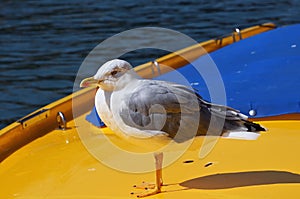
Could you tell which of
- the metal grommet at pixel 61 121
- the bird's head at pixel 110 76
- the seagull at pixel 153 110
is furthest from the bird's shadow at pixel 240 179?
the metal grommet at pixel 61 121

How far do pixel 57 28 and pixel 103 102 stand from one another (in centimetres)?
871

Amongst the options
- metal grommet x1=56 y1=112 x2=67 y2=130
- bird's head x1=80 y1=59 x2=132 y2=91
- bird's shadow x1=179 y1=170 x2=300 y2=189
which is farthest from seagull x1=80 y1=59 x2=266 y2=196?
metal grommet x1=56 y1=112 x2=67 y2=130

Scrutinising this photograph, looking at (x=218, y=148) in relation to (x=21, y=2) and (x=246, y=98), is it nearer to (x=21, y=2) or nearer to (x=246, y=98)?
(x=246, y=98)

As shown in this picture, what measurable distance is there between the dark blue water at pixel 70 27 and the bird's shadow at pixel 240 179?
4586 mm

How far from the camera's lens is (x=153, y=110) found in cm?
367

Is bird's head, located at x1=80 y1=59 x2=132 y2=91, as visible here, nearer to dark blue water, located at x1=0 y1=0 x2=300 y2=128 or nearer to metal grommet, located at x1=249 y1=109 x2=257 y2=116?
metal grommet, located at x1=249 y1=109 x2=257 y2=116

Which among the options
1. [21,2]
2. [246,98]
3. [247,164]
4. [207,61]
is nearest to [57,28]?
[21,2]

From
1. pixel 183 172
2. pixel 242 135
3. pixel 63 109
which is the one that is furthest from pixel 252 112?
pixel 63 109

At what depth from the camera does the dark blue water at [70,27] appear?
30.2 ft

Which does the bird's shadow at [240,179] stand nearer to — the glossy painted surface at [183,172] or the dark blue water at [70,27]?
the glossy painted surface at [183,172]

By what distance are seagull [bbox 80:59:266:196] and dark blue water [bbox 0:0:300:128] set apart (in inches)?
182

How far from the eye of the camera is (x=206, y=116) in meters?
3.78

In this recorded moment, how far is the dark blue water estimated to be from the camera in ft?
30.2

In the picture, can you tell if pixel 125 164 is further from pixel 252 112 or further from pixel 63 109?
pixel 63 109
